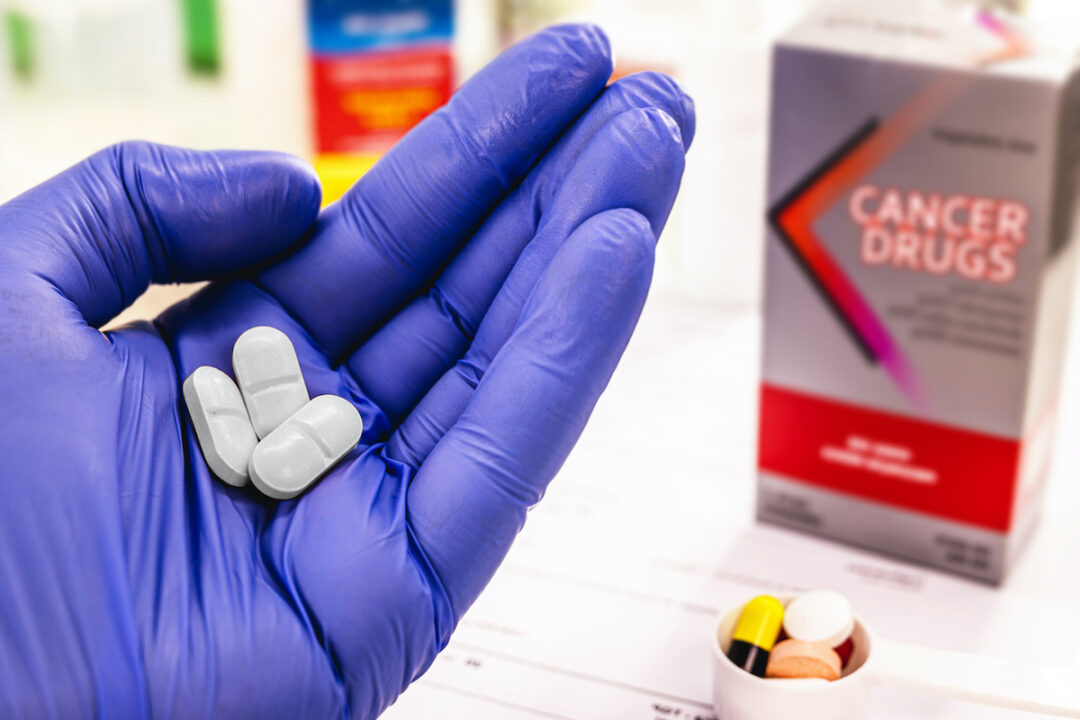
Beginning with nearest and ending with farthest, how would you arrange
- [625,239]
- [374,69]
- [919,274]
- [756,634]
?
1. [625,239]
2. [756,634]
3. [919,274]
4. [374,69]

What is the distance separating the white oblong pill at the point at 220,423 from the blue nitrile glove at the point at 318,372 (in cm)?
1

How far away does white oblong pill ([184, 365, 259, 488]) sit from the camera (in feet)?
2.06

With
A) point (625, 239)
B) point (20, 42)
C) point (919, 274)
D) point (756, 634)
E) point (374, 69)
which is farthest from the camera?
point (374, 69)

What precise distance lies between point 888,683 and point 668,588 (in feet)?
0.70

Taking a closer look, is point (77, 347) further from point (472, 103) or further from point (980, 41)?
point (980, 41)

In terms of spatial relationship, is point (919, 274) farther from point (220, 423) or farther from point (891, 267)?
point (220, 423)

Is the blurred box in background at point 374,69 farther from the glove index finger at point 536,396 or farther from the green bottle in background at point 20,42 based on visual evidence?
the glove index finger at point 536,396

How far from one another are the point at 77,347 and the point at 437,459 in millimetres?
209

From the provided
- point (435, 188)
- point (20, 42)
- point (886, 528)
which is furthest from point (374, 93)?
point (886, 528)

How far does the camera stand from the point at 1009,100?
2.44ft

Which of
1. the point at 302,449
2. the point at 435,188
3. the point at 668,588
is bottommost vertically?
the point at 668,588

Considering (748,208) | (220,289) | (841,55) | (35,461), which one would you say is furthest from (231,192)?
(748,208)

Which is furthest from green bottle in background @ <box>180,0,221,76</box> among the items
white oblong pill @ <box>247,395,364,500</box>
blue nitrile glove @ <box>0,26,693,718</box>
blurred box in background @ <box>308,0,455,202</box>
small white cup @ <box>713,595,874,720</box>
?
small white cup @ <box>713,595,874,720</box>

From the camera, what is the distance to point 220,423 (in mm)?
634
